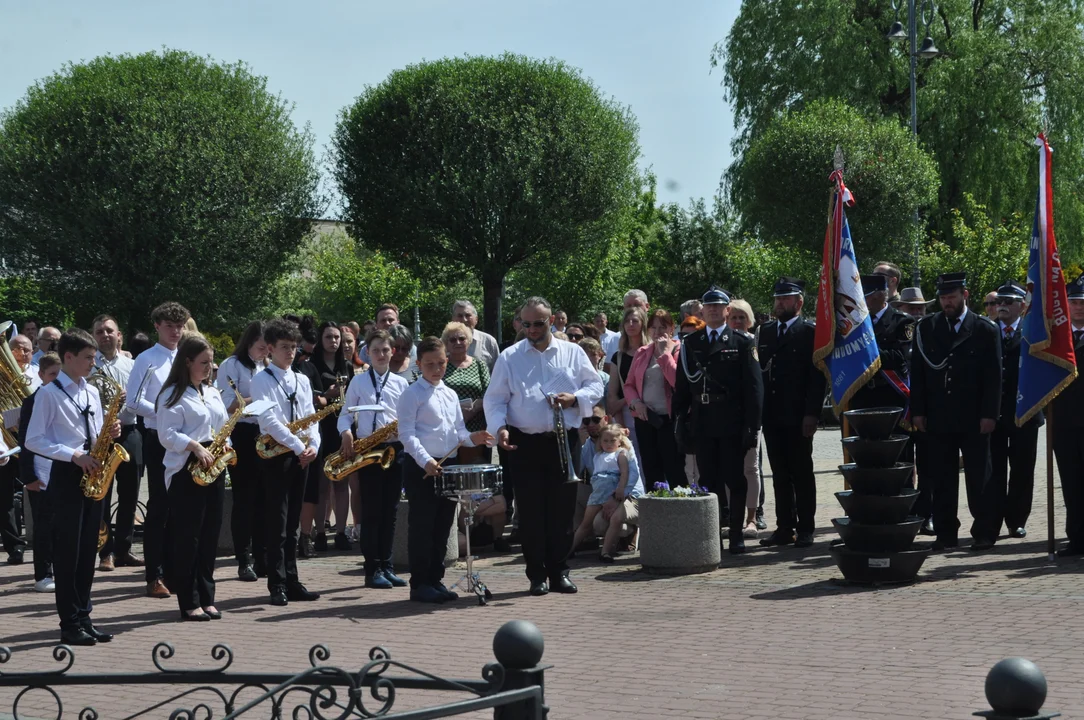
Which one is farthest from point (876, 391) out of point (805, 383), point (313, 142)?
point (313, 142)

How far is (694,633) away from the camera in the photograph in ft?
27.3

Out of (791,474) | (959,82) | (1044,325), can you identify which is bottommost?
(791,474)

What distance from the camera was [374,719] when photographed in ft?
11.9

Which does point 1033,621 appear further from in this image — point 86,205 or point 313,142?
point 313,142

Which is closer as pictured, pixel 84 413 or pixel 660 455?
pixel 84 413

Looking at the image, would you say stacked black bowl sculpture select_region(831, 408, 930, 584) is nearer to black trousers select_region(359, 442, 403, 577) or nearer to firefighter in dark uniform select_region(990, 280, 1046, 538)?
firefighter in dark uniform select_region(990, 280, 1046, 538)

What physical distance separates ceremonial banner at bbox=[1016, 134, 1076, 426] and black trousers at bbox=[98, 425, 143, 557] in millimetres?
7107

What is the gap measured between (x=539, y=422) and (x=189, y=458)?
2.40m

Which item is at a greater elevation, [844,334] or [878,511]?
[844,334]

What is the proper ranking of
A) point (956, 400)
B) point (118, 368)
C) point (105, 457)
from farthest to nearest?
1. point (118, 368)
2. point (956, 400)
3. point (105, 457)

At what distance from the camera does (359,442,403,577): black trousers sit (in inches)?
415

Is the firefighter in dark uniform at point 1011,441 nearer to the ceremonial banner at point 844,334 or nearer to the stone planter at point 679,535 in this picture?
the ceremonial banner at point 844,334

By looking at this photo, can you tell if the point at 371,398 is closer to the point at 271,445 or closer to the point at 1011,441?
the point at 271,445

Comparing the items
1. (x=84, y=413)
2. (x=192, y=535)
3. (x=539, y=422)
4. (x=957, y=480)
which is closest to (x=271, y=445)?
(x=192, y=535)
